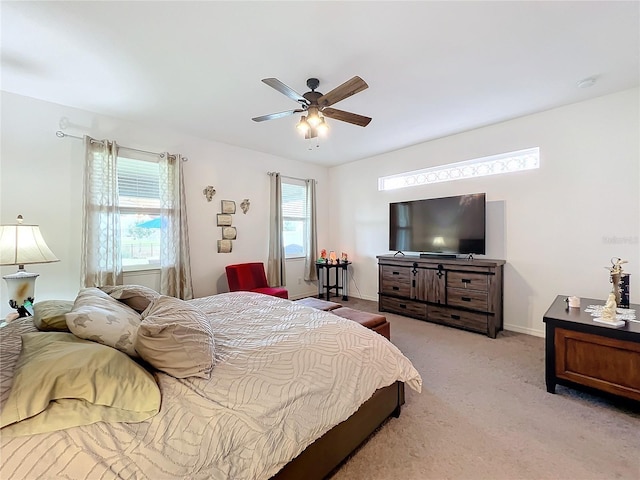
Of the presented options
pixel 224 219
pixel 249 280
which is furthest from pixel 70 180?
pixel 249 280

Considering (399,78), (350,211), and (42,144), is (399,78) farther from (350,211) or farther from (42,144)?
(42,144)

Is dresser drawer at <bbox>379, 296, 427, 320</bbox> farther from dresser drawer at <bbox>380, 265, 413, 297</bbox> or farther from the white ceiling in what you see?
the white ceiling

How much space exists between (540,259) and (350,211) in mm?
3233

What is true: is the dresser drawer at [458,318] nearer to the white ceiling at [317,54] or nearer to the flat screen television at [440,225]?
the flat screen television at [440,225]

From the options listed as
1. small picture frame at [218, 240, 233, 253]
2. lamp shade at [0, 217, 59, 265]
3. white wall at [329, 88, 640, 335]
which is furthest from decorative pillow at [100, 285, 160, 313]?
white wall at [329, 88, 640, 335]

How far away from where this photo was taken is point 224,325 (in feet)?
6.38

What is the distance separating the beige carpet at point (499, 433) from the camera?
5.02ft

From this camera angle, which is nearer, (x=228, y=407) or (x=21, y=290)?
(x=228, y=407)

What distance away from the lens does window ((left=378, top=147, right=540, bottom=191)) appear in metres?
3.62

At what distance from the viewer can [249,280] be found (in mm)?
4312

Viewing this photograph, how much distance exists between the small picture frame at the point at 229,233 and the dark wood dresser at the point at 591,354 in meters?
4.09

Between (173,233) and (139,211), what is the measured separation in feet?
1.65

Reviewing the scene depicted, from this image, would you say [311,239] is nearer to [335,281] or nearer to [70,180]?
[335,281]

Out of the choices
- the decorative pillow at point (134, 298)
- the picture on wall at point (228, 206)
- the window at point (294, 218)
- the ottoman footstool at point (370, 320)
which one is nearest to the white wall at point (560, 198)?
the ottoman footstool at point (370, 320)
